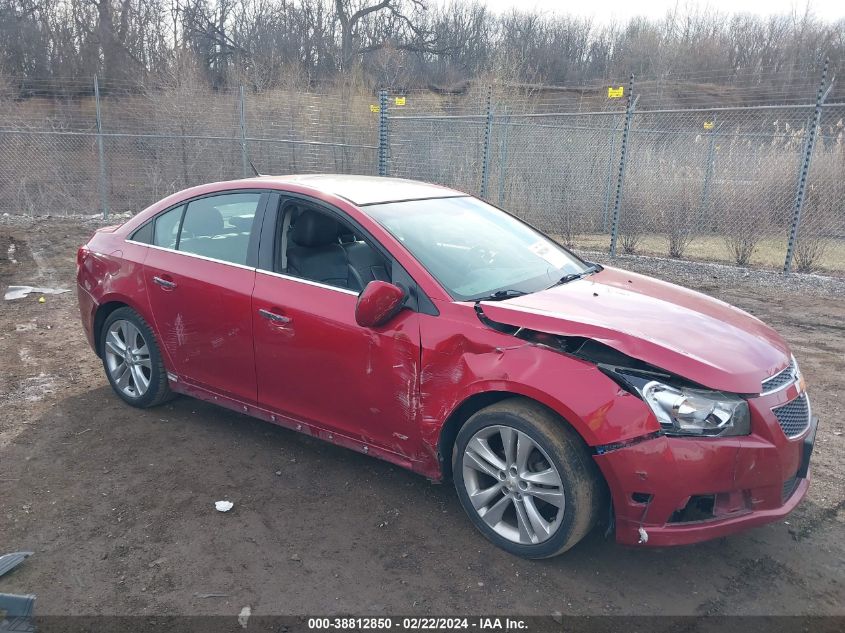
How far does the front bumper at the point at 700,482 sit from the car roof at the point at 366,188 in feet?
→ 6.57

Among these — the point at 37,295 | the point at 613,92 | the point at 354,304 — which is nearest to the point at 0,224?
the point at 37,295

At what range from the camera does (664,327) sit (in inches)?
117

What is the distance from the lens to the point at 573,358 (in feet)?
9.11

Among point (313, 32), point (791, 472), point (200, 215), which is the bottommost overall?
point (791, 472)

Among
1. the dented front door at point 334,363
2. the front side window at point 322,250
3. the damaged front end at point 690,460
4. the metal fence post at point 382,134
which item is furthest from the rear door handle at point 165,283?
the metal fence post at point 382,134

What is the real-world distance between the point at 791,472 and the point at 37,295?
26.2 ft

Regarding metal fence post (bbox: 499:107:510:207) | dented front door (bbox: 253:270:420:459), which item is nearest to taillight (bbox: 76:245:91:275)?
dented front door (bbox: 253:270:420:459)

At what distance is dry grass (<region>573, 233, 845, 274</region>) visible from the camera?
10812 mm

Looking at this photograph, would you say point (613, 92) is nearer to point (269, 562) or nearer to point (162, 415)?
point (162, 415)

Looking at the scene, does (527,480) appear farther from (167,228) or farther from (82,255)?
(82,255)

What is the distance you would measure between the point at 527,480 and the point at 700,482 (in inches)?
27.8

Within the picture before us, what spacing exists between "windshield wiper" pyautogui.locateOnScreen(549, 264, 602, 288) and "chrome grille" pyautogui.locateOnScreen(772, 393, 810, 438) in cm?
125

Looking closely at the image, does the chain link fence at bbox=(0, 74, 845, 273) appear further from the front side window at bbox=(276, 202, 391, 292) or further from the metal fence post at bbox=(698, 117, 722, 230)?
the front side window at bbox=(276, 202, 391, 292)

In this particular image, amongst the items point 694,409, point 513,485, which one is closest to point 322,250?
point 513,485
